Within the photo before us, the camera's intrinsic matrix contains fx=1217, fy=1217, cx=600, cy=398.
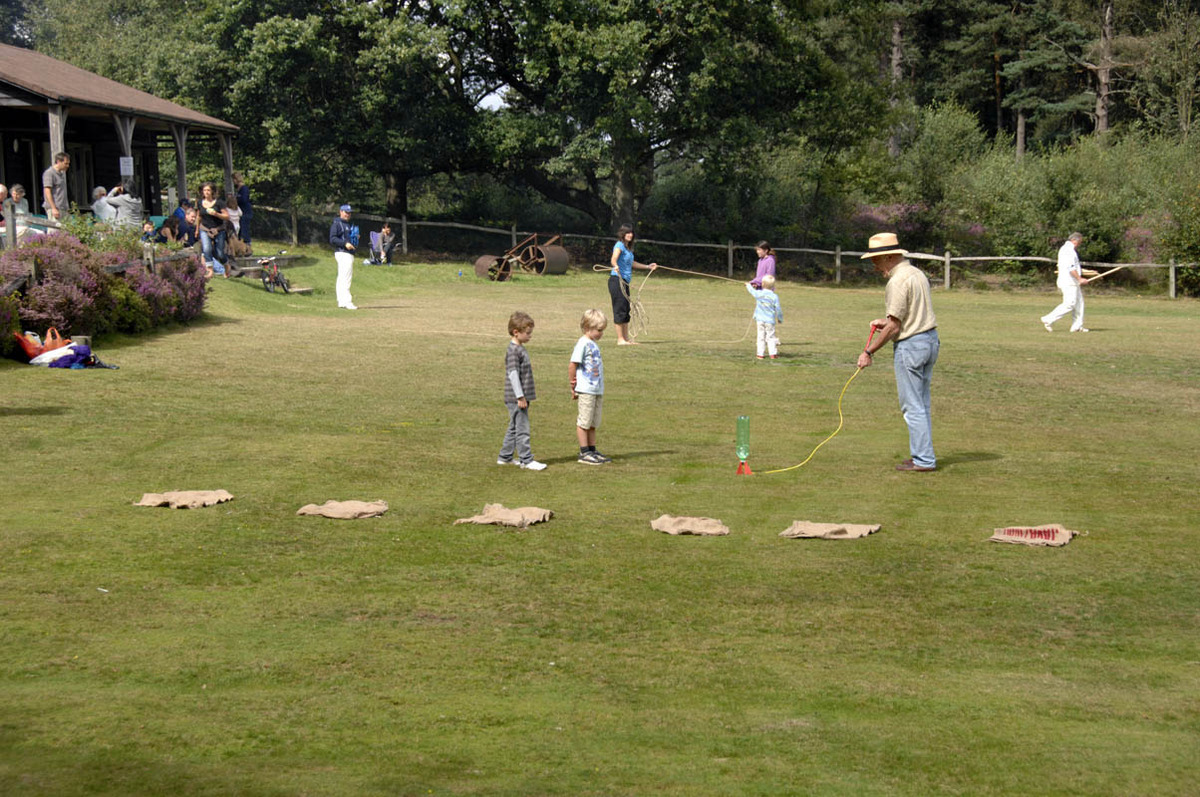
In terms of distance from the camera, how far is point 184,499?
31.0 ft

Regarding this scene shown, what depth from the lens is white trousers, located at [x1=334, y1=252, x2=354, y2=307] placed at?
27.1 m

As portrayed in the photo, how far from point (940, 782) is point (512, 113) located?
138ft

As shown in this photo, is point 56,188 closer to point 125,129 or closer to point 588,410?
point 125,129

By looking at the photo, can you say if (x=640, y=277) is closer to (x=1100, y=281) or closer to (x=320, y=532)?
(x=1100, y=281)

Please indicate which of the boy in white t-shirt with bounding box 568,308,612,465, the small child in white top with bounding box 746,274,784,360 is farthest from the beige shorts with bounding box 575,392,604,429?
the small child in white top with bounding box 746,274,784,360

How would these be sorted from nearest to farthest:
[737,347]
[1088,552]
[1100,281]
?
[1088,552] < [737,347] < [1100,281]

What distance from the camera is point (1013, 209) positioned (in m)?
43.6

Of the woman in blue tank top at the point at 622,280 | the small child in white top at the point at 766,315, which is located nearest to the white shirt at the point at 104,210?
the woman in blue tank top at the point at 622,280

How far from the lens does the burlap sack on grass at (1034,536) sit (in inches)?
340

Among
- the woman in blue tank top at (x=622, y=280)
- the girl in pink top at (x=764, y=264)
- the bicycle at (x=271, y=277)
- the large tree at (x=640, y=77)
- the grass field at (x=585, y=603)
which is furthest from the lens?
the large tree at (x=640, y=77)

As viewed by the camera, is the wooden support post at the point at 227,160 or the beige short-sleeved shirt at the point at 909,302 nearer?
the beige short-sleeved shirt at the point at 909,302

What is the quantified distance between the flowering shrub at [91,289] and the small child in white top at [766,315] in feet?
33.5

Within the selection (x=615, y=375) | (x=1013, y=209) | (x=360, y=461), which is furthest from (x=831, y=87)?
(x=360, y=461)

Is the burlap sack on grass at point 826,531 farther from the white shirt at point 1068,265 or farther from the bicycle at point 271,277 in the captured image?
the bicycle at point 271,277
